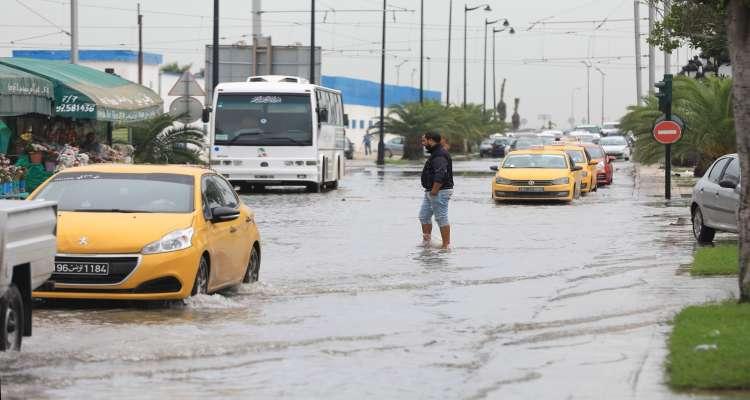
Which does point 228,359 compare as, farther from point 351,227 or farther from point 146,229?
point 351,227

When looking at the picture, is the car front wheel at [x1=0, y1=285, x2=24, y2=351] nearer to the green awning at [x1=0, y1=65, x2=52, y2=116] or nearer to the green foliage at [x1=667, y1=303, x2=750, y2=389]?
the green foliage at [x1=667, y1=303, x2=750, y2=389]

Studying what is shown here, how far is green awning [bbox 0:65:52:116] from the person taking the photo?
2634 centimetres

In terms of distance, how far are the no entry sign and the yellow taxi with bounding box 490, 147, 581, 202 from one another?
7.24 feet

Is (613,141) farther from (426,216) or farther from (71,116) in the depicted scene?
(426,216)

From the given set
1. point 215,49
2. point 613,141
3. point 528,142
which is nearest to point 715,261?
point 215,49

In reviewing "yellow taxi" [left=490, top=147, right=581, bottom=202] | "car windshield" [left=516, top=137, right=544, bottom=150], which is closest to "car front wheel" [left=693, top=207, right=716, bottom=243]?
"yellow taxi" [left=490, top=147, right=581, bottom=202]

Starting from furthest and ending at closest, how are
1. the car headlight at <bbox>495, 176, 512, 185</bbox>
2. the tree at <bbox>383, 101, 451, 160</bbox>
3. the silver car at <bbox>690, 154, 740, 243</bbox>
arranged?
the tree at <bbox>383, 101, 451, 160</bbox>
the car headlight at <bbox>495, 176, 512, 185</bbox>
the silver car at <bbox>690, 154, 740, 243</bbox>

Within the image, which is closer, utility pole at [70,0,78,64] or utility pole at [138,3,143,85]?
utility pole at [70,0,78,64]

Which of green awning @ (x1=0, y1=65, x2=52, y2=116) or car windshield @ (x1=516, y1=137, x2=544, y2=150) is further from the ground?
green awning @ (x1=0, y1=65, x2=52, y2=116)

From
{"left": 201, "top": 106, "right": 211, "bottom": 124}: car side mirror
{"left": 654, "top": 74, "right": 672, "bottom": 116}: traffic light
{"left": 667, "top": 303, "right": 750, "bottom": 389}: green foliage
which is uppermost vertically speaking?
{"left": 654, "top": 74, "right": 672, "bottom": 116}: traffic light

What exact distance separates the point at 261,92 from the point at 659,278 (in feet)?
78.8

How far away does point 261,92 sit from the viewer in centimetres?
3988

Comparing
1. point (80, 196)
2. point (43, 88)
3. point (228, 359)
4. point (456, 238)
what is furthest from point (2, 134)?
point (228, 359)

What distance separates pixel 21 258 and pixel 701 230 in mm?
13864
